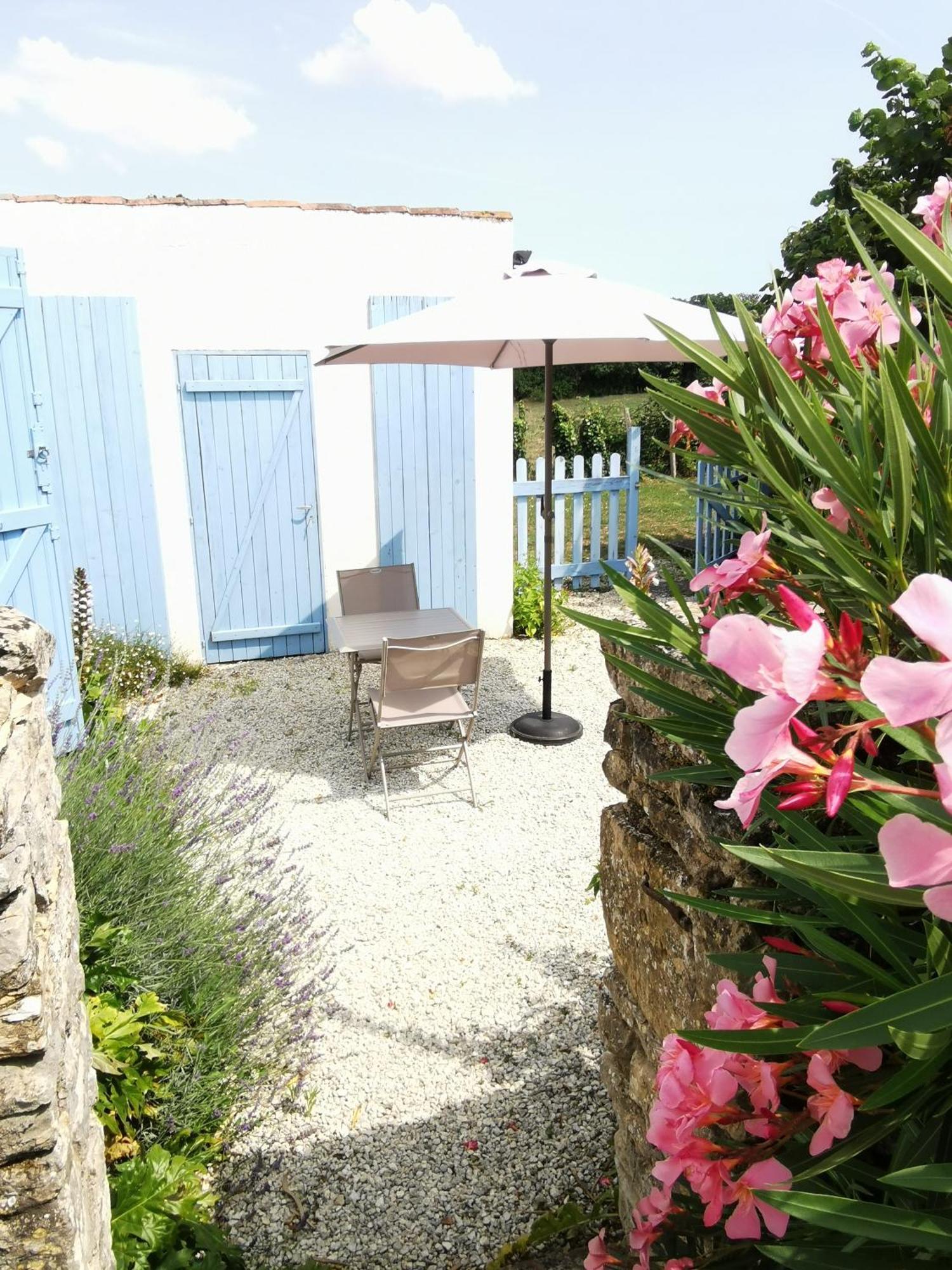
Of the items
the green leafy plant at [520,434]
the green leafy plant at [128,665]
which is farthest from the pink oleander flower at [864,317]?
the green leafy plant at [520,434]

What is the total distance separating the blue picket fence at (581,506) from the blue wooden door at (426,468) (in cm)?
132

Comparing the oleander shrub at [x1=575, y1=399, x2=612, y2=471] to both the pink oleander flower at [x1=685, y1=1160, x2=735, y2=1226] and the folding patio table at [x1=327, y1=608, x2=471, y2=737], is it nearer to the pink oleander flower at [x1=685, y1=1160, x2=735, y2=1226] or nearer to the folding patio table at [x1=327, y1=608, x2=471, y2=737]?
the folding patio table at [x1=327, y1=608, x2=471, y2=737]

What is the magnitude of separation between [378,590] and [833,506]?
536 cm

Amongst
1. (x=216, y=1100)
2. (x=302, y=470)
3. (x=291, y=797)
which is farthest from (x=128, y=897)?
(x=302, y=470)

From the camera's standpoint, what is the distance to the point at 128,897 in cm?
271

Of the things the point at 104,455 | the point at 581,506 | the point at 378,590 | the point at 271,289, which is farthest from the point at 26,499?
the point at 581,506

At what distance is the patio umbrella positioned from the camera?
434 cm

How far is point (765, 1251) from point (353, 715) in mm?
4916

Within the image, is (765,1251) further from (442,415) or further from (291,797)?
(442,415)

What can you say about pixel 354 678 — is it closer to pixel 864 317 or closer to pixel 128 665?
pixel 128 665

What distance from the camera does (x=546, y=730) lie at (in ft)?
18.4

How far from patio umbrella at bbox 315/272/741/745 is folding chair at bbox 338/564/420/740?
1.13 metres

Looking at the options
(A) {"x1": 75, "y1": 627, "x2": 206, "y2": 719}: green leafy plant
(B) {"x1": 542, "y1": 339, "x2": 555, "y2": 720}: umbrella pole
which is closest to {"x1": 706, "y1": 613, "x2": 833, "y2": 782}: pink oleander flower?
(B) {"x1": 542, "y1": 339, "x2": 555, "y2": 720}: umbrella pole

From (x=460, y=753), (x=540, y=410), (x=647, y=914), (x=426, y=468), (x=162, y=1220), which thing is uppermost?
(x=540, y=410)
